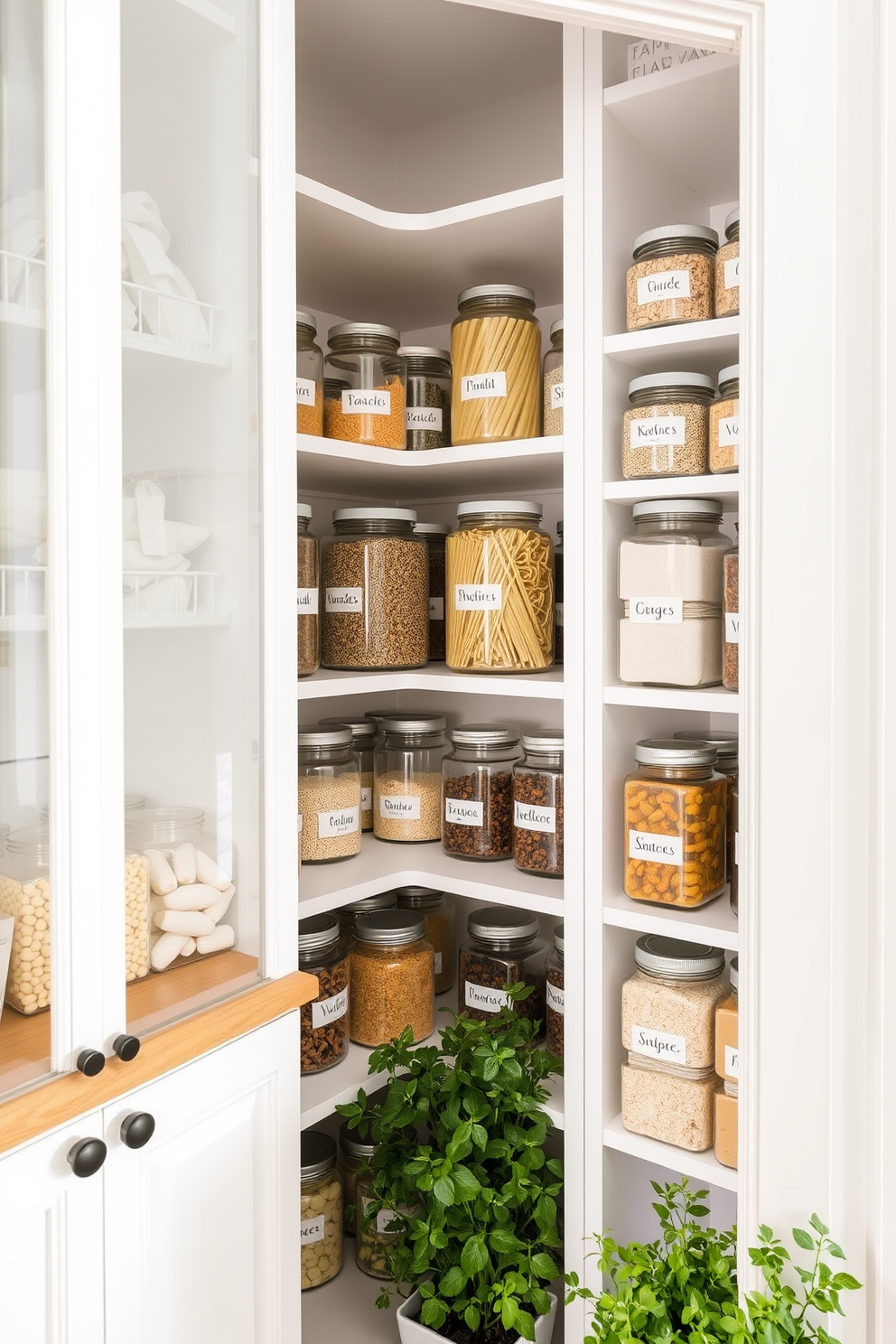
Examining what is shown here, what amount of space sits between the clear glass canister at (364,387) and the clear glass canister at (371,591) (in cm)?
11

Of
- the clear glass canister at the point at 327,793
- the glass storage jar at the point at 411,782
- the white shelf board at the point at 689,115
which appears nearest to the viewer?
the white shelf board at the point at 689,115

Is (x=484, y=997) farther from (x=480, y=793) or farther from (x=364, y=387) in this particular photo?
(x=364, y=387)

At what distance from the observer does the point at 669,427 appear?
118 centimetres

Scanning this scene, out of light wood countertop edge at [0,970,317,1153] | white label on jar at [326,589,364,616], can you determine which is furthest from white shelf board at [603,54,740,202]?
light wood countertop edge at [0,970,317,1153]

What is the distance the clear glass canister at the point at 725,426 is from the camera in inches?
44.5

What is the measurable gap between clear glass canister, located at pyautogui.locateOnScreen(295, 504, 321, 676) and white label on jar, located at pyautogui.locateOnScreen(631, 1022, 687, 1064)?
656 millimetres

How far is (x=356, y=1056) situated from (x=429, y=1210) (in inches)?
10.1

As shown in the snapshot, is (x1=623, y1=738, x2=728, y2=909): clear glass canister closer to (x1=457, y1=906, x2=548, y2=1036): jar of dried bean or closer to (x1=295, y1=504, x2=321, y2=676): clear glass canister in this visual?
(x1=457, y1=906, x2=548, y2=1036): jar of dried bean

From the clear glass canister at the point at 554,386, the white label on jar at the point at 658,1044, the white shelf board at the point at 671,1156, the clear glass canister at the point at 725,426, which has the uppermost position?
the clear glass canister at the point at 554,386

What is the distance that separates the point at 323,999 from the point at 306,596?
22.3 inches

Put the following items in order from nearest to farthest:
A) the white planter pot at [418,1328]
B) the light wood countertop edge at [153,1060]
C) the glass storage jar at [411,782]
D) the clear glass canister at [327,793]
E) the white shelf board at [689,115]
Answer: the light wood countertop edge at [153,1060]
the white shelf board at [689,115]
the white planter pot at [418,1328]
the clear glass canister at [327,793]
the glass storage jar at [411,782]

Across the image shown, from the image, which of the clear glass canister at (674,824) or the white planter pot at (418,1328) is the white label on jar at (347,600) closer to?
the clear glass canister at (674,824)

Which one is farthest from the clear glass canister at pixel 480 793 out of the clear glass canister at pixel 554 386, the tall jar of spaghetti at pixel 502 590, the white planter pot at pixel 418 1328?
the white planter pot at pixel 418 1328

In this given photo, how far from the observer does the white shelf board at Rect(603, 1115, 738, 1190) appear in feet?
3.73
